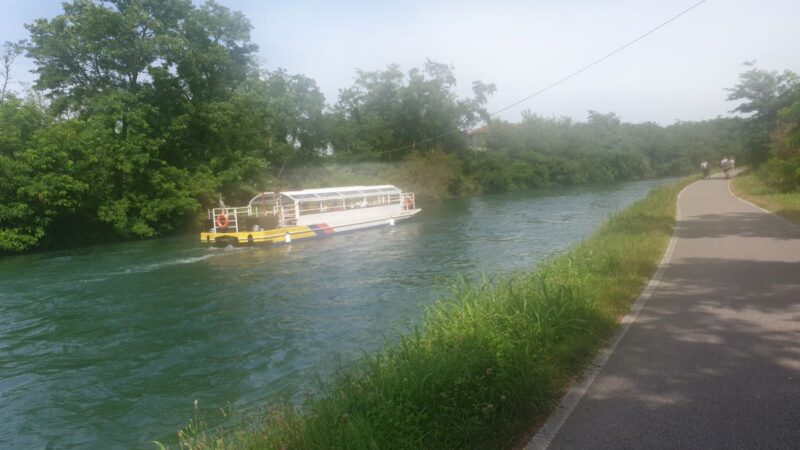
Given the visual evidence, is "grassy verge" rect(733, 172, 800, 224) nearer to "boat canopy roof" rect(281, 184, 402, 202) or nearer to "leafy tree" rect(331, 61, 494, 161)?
"boat canopy roof" rect(281, 184, 402, 202)

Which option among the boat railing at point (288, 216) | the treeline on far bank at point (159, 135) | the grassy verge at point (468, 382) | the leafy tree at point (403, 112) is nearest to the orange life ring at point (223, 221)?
the boat railing at point (288, 216)

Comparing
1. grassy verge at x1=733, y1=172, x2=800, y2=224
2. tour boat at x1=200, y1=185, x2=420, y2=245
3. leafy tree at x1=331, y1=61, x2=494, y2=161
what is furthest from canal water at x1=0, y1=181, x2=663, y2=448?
leafy tree at x1=331, y1=61, x2=494, y2=161

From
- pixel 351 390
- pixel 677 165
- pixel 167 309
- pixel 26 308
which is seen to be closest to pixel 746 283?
pixel 351 390

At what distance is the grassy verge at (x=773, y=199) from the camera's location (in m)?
16.9

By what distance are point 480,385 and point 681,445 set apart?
5.44ft

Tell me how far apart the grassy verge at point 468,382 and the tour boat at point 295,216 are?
70.8 ft

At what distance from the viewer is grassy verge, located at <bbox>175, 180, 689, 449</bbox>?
4.33 meters

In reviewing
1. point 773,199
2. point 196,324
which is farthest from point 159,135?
point 773,199

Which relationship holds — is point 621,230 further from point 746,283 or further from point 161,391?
point 161,391

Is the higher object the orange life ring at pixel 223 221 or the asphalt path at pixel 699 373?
the orange life ring at pixel 223 221

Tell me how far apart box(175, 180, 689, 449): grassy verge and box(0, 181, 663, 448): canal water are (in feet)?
5.39

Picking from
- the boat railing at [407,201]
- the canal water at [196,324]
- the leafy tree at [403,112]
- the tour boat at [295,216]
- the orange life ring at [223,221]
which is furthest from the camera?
the leafy tree at [403,112]

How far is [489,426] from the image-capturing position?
446 cm

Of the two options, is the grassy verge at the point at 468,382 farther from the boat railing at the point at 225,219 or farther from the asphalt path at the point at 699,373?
the boat railing at the point at 225,219
